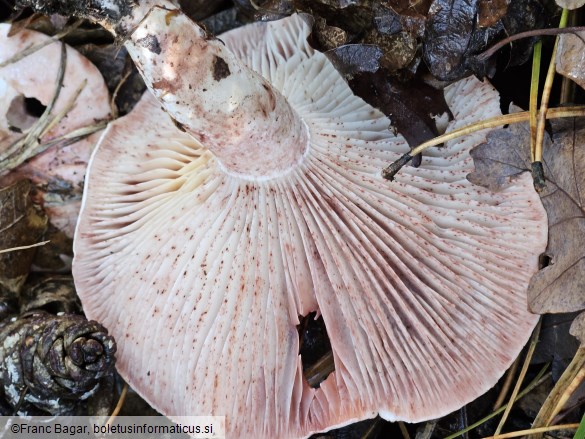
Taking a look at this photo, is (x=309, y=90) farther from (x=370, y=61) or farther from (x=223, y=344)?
(x=223, y=344)

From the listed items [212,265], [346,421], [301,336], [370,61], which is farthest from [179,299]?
[370,61]

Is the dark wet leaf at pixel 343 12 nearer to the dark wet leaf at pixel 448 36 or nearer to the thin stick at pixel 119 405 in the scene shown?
the dark wet leaf at pixel 448 36

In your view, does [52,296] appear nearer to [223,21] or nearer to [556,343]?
[223,21]

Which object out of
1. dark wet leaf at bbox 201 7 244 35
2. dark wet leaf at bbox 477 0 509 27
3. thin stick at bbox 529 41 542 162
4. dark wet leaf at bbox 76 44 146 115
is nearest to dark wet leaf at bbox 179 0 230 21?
dark wet leaf at bbox 201 7 244 35

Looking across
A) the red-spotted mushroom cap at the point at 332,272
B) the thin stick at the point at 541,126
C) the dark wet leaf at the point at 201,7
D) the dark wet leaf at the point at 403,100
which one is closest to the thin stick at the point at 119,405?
the red-spotted mushroom cap at the point at 332,272

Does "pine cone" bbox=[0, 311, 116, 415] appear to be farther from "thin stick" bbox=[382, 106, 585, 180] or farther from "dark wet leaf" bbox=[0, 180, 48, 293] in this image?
"thin stick" bbox=[382, 106, 585, 180]
